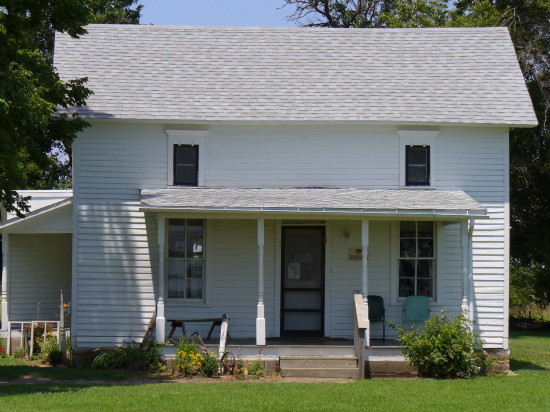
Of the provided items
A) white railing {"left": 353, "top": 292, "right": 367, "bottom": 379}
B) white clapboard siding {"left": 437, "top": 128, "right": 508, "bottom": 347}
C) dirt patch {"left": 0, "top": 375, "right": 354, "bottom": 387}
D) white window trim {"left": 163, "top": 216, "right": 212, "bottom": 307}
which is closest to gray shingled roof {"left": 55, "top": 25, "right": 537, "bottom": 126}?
white clapboard siding {"left": 437, "top": 128, "right": 508, "bottom": 347}

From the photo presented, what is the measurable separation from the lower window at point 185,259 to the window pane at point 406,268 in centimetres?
417

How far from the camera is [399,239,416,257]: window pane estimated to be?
19578 millimetres

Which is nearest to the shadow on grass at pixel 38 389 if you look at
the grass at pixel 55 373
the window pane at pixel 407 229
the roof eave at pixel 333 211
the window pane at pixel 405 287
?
Answer: the grass at pixel 55 373

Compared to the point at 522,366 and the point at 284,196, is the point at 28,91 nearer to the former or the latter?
the point at 284,196

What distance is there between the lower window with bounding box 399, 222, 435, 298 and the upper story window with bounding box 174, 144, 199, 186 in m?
4.51

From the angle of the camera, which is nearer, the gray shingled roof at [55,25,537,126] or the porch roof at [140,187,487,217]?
the porch roof at [140,187,487,217]

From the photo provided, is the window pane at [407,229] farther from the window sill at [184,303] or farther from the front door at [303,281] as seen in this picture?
the window sill at [184,303]

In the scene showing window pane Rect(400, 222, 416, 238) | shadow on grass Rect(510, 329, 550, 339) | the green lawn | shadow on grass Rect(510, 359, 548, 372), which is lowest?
shadow on grass Rect(510, 329, 550, 339)

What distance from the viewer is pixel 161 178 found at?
1942cm

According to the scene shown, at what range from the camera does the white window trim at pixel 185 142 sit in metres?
19.4

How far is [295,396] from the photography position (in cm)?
1445

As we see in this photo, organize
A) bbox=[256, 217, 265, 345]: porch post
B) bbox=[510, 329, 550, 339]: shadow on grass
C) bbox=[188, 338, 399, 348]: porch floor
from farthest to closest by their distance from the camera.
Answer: bbox=[510, 329, 550, 339]: shadow on grass
bbox=[188, 338, 399, 348]: porch floor
bbox=[256, 217, 265, 345]: porch post

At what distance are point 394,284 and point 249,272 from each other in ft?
10.0

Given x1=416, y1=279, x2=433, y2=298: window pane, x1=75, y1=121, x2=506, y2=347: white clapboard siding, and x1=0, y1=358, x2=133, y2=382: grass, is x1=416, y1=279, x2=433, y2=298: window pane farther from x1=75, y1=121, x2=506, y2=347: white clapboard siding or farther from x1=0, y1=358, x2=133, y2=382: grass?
x1=0, y1=358, x2=133, y2=382: grass
